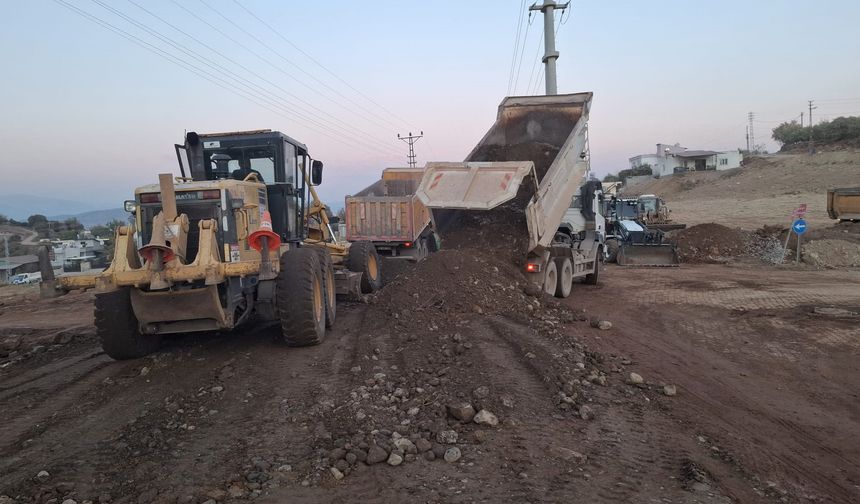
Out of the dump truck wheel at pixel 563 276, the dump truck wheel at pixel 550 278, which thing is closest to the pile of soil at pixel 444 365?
the dump truck wheel at pixel 550 278

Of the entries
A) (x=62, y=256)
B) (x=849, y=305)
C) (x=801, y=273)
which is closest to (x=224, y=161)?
(x=849, y=305)

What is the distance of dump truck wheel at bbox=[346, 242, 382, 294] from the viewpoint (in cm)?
1154

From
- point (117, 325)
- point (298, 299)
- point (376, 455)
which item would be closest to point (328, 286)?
point (298, 299)

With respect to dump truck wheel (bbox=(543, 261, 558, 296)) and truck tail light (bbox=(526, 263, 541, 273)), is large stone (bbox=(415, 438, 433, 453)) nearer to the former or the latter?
truck tail light (bbox=(526, 263, 541, 273))

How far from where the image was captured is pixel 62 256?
1830 cm

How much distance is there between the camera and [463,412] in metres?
4.84

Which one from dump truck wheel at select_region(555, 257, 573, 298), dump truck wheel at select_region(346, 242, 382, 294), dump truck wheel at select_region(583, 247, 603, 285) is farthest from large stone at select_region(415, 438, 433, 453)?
dump truck wheel at select_region(583, 247, 603, 285)

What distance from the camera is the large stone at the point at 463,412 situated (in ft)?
15.9

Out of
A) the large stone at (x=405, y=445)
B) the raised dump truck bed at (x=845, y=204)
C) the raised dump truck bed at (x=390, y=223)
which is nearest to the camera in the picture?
the large stone at (x=405, y=445)

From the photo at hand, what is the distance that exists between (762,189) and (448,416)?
151 ft

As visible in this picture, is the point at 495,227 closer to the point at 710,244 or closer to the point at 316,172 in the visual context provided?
the point at 316,172

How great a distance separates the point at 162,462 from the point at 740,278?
15.3 m

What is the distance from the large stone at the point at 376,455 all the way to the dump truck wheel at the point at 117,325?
159 inches

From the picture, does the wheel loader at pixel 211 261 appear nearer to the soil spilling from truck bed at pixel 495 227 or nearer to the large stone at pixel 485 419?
the large stone at pixel 485 419
